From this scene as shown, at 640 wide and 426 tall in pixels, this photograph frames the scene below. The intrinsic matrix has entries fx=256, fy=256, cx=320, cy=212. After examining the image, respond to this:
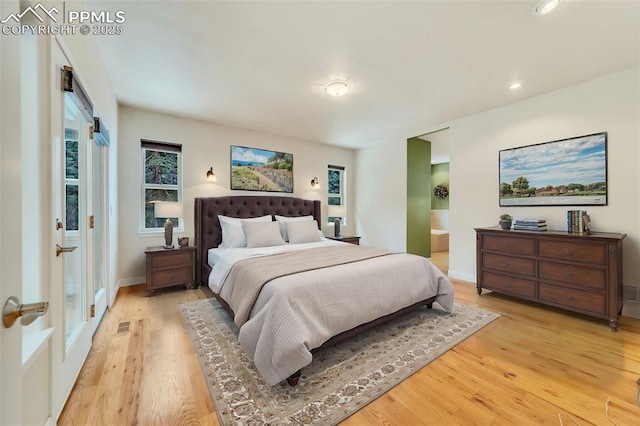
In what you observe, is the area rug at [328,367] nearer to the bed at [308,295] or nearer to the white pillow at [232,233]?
the bed at [308,295]

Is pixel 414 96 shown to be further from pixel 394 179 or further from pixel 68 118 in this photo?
pixel 68 118

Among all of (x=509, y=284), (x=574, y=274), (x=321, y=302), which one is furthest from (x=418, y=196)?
(x=321, y=302)

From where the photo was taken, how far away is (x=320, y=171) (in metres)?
5.44

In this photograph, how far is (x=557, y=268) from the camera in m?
2.71

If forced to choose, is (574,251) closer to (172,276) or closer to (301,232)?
(301,232)

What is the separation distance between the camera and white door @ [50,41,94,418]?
137 cm

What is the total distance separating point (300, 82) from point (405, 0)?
1.35 metres

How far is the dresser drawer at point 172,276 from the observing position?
333 cm

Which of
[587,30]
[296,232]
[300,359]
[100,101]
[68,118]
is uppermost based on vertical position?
[587,30]

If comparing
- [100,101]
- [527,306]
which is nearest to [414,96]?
[527,306]

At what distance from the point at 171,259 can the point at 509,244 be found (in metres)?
4.28

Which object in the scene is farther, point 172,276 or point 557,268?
point 172,276

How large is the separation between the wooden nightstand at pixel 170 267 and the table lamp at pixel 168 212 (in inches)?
5.8

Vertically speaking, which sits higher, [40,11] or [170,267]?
[40,11]
